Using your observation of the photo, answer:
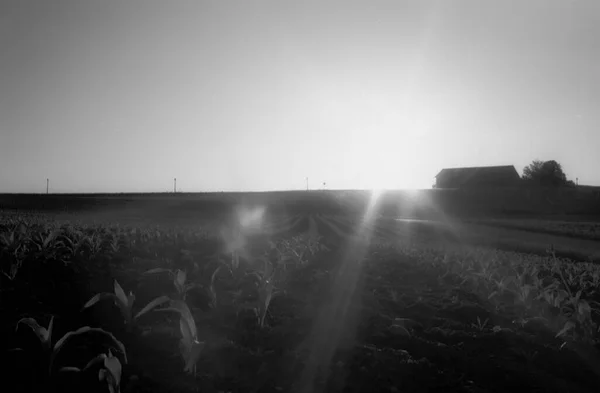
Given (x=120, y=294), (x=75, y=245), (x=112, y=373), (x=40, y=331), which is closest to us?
(x=112, y=373)

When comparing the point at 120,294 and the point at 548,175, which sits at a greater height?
the point at 548,175

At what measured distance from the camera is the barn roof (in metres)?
54.1

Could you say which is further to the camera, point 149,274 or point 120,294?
point 149,274

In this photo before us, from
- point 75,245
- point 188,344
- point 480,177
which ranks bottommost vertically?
point 188,344

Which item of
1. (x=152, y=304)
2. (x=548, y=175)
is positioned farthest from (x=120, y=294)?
(x=548, y=175)

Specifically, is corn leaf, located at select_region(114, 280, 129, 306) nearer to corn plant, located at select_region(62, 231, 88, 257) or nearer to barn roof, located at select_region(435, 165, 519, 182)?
corn plant, located at select_region(62, 231, 88, 257)

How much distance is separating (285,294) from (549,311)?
2.68 meters

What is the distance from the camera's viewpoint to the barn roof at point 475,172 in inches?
2131

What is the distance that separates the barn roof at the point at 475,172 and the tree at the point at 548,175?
8643 millimetres

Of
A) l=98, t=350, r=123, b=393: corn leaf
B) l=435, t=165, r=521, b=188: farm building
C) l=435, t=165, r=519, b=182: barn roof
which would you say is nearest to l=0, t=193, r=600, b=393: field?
l=98, t=350, r=123, b=393: corn leaf

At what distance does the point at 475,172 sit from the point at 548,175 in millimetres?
15281

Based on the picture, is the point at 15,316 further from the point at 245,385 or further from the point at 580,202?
the point at 580,202

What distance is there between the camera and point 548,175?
61344 mm

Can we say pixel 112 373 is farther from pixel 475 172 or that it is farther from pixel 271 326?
pixel 475 172
